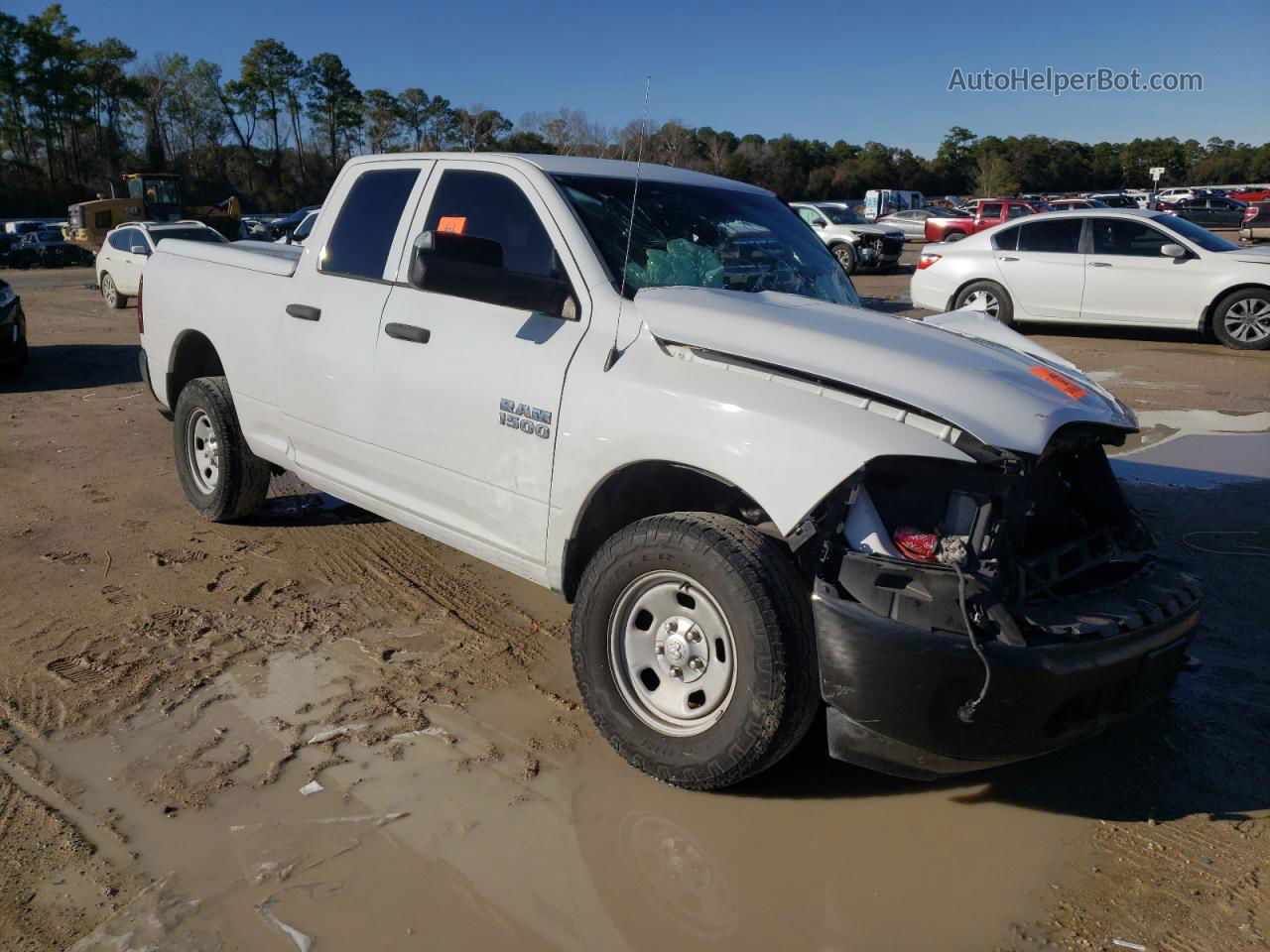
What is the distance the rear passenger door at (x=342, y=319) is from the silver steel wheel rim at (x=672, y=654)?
5.46 feet

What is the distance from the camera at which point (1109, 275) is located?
13375 mm

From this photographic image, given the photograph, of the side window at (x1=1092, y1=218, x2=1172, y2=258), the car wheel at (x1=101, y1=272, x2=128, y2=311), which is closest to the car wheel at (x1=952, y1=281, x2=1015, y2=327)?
the side window at (x1=1092, y1=218, x2=1172, y2=258)

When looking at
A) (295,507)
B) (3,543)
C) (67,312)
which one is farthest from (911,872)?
(67,312)

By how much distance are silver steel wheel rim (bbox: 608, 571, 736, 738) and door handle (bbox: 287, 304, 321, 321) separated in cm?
221

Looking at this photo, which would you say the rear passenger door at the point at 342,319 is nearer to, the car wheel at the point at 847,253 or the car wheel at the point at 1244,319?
the car wheel at the point at 1244,319

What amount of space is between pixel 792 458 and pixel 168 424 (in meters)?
7.33

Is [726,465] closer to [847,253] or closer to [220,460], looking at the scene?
[220,460]

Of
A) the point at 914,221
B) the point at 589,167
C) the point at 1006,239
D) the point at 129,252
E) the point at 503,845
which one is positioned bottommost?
the point at 503,845

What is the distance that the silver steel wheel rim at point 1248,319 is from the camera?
12.6 metres

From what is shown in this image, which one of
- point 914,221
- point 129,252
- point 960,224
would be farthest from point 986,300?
point 914,221

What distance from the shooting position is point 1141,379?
35.1 feet

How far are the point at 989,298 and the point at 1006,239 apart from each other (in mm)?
860

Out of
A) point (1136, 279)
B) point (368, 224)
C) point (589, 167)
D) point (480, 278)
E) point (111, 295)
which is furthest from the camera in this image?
point (111, 295)

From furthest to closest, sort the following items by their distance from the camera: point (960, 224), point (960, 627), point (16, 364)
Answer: point (960, 224) → point (16, 364) → point (960, 627)
